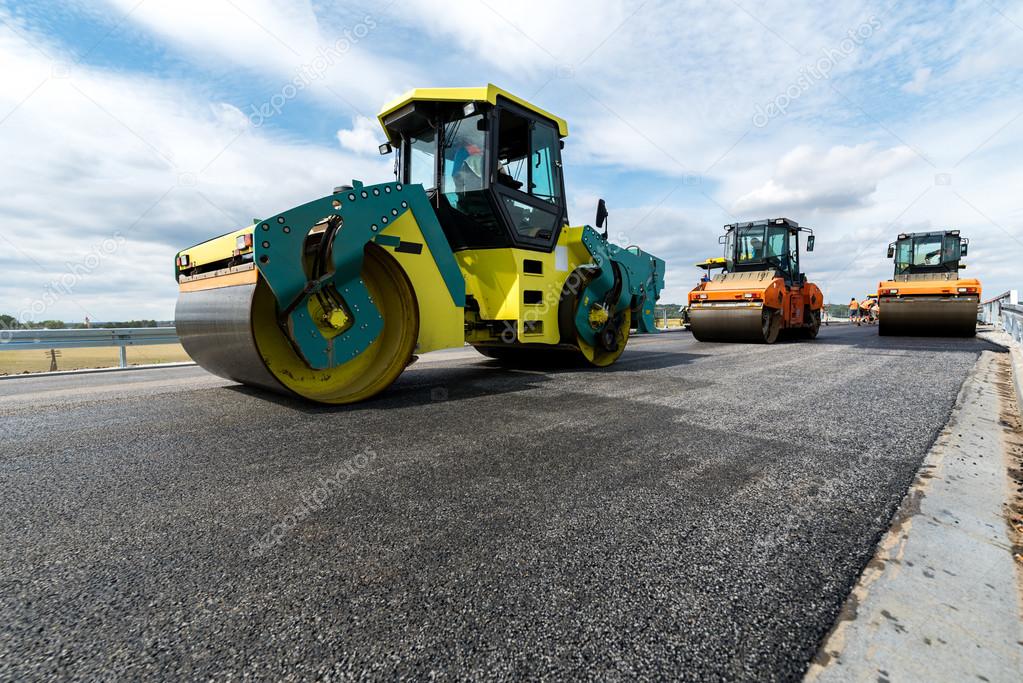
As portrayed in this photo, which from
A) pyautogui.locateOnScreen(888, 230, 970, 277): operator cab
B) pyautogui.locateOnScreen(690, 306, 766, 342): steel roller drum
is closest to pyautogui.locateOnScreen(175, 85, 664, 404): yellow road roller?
pyautogui.locateOnScreen(690, 306, 766, 342): steel roller drum

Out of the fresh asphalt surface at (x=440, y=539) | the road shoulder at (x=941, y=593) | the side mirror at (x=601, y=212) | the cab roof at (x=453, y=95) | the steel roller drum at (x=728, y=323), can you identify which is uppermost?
the cab roof at (x=453, y=95)

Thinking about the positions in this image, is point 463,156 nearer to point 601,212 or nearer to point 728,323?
point 601,212

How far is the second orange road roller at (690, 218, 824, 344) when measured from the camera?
35.5 ft

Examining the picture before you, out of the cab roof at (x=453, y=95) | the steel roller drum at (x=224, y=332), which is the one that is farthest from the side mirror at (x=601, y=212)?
the steel roller drum at (x=224, y=332)

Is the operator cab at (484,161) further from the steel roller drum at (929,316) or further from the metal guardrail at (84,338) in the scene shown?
the steel roller drum at (929,316)

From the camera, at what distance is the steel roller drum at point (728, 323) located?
1066cm

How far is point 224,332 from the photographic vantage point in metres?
3.68

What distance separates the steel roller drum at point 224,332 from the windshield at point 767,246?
480 inches

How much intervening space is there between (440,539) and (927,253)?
1733 centimetres

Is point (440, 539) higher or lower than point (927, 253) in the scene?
lower

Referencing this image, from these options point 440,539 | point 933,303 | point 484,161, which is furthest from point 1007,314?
point 440,539

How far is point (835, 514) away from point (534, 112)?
4996mm

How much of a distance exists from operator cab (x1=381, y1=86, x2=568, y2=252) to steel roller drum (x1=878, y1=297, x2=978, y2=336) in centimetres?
1044

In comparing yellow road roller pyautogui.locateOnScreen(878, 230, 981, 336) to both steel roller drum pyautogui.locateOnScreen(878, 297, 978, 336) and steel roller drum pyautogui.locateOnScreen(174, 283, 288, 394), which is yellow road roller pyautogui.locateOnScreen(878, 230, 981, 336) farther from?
steel roller drum pyautogui.locateOnScreen(174, 283, 288, 394)
